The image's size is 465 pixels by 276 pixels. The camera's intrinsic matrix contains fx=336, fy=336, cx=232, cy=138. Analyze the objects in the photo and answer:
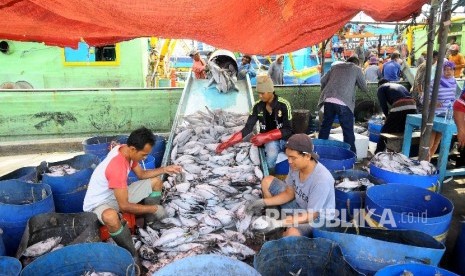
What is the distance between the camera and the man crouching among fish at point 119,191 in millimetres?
3371

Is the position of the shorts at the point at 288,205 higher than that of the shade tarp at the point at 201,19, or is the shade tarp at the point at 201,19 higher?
the shade tarp at the point at 201,19

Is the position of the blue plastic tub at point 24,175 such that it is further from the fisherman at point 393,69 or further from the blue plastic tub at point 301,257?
the fisherman at point 393,69

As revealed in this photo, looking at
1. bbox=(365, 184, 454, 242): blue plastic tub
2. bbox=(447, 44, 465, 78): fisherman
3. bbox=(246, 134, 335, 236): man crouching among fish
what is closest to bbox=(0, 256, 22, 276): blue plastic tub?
bbox=(246, 134, 335, 236): man crouching among fish

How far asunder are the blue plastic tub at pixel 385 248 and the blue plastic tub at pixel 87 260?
173cm

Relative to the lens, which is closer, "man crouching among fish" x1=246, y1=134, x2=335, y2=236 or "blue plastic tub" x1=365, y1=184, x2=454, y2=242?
"blue plastic tub" x1=365, y1=184, x2=454, y2=242

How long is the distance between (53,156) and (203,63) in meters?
4.86

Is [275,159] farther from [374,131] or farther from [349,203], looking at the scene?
[374,131]

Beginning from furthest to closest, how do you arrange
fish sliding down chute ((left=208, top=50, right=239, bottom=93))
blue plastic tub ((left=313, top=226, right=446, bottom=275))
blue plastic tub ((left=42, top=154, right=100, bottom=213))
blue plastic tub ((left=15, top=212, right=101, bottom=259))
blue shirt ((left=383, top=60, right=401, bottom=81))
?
blue shirt ((left=383, top=60, right=401, bottom=81)) → fish sliding down chute ((left=208, top=50, right=239, bottom=93)) → blue plastic tub ((left=42, top=154, right=100, bottom=213)) → blue plastic tub ((left=15, top=212, right=101, bottom=259)) → blue plastic tub ((left=313, top=226, right=446, bottom=275))

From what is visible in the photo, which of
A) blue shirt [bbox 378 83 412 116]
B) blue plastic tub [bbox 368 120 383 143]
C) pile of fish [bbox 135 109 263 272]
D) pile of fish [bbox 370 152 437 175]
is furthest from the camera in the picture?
blue plastic tub [bbox 368 120 383 143]

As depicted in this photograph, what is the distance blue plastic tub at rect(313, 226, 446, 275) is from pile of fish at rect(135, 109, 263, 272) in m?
1.00

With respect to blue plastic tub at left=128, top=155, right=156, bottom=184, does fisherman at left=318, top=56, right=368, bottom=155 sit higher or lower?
higher

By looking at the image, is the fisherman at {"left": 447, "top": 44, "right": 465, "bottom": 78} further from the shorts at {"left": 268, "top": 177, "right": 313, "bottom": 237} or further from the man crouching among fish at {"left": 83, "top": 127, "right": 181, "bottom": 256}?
the man crouching among fish at {"left": 83, "top": 127, "right": 181, "bottom": 256}

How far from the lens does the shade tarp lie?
2422 mm

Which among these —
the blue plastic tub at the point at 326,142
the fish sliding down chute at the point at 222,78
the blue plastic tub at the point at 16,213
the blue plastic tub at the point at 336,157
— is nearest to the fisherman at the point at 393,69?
the fish sliding down chute at the point at 222,78
